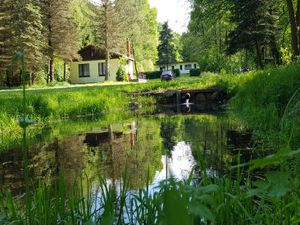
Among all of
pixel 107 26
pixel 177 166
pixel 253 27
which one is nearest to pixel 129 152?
pixel 177 166

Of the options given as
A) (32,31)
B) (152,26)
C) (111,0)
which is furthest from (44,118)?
(152,26)

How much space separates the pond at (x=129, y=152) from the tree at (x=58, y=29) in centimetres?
2360

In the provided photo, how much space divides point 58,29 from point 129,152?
28.8m

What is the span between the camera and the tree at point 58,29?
111ft

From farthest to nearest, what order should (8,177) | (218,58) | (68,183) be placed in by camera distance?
(218,58) < (8,177) < (68,183)

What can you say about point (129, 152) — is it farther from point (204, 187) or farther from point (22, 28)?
point (22, 28)

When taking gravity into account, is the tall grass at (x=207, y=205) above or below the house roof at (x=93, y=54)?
below

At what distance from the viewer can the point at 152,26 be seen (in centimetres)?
6600

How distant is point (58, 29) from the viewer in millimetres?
34156

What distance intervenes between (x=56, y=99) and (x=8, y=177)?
9.62 metres

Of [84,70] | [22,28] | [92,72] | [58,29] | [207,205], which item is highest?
[58,29]

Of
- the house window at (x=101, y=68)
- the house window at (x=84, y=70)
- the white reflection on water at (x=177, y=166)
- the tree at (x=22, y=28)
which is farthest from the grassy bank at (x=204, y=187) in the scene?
the house window at (x=84, y=70)

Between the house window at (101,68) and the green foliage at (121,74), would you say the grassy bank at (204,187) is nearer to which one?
the green foliage at (121,74)

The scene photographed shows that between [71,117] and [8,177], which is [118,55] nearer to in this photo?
[71,117]
